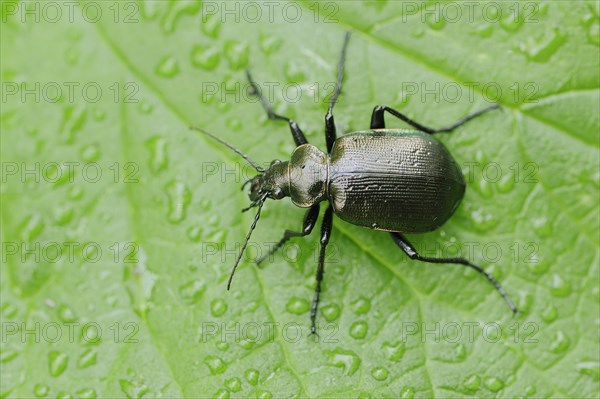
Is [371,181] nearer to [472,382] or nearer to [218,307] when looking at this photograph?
[218,307]

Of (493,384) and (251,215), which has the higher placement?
(251,215)

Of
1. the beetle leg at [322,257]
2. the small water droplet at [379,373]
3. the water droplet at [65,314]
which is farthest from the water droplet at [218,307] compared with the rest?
the small water droplet at [379,373]

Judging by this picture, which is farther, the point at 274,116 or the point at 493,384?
the point at 274,116

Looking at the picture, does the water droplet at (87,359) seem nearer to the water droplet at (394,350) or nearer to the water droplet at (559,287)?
the water droplet at (394,350)

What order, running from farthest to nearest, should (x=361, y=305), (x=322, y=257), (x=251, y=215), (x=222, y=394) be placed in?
(x=251, y=215) < (x=361, y=305) < (x=322, y=257) < (x=222, y=394)

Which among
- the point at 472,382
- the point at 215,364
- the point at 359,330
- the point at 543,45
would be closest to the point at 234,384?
the point at 215,364

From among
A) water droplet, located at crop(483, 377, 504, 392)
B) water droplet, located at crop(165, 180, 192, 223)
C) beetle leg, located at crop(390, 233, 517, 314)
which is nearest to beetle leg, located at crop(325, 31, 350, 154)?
beetle leg, located at crop(390, 233, 517, 314)
